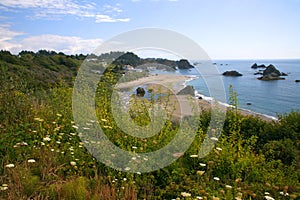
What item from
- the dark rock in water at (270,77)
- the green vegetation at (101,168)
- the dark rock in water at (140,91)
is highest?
the dark rock in water at (140,91)

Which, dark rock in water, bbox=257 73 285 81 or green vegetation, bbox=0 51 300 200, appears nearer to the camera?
green vegetation, bbox=0 51 300 200

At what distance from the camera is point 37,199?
108 inches

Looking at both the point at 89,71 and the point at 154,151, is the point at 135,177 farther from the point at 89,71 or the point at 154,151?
the point at 89,71

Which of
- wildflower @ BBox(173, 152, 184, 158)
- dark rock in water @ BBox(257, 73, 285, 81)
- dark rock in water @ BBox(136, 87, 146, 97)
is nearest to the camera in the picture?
wildflower @ BBox(173, 152, 184, 158)

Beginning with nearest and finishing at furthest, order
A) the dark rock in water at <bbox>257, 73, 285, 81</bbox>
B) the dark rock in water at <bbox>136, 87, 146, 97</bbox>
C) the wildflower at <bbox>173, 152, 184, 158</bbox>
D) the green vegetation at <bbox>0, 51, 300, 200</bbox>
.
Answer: the green vegetation at <bbox>0, 51, 300, 200</bbox> < the wildflower at <bbox>173, 152, 184, 158</bbox> < the dark rock in water at <bbox>136, 87, 146, 97</bbox> < the dark rock in water at <bbox>257, 73, 285, 81</bbox>

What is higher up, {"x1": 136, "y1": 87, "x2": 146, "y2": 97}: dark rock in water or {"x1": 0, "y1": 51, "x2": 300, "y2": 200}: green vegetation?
{"x1": 136, "y1": 87, "x2": 146, "y2": 97}: dark rock in water

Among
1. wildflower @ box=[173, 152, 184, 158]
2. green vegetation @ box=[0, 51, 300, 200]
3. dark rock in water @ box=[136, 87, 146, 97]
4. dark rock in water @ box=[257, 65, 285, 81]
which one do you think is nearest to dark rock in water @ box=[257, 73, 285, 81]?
dark rock in water @ box=[257, 65, 285, 81]

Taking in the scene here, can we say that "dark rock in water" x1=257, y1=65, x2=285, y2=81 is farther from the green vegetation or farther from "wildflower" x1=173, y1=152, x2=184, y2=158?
"wildflower" x1=173, y1=152, x2=184, y2=158

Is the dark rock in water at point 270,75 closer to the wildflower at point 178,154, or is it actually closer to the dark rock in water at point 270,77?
the dark rock in water at point 270,77

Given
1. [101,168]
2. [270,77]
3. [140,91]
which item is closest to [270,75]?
[270,77]

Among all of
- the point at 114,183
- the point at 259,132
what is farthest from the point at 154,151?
the point at 259,132

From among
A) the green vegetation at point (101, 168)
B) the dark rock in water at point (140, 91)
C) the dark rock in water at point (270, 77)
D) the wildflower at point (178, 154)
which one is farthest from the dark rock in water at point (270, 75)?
the wildflower at point (178, 154)

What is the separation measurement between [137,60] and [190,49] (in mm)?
1195

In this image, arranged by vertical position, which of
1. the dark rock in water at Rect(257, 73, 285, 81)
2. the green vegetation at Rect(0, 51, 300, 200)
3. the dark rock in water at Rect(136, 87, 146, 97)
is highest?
the dark rock in water at Rect(136, 87, 146, 97)
